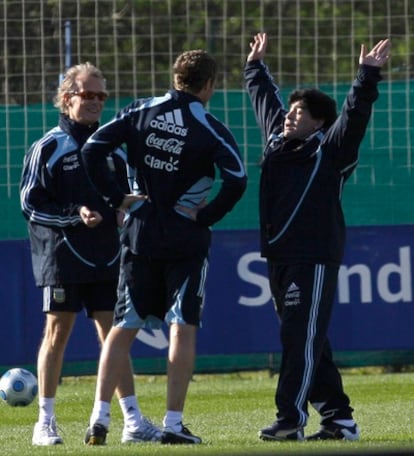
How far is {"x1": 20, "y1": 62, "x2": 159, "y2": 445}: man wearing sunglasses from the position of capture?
7895 millimetres

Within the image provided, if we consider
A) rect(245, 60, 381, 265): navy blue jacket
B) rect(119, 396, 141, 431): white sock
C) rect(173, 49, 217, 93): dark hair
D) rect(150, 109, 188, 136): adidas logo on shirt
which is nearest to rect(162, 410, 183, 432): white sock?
rect(119, 396, 141, 431): white sock

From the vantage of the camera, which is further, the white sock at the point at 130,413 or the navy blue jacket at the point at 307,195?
the white sock at the point at 130,413

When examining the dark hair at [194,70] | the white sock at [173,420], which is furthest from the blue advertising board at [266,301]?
the dark hair at [194,70]

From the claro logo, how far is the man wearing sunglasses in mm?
4206

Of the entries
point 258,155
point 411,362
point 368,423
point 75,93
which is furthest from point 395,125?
point 75,93

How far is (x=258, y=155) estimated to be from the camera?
12805 mm

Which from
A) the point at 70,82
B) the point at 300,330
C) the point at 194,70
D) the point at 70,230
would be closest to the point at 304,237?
the point at 300,330

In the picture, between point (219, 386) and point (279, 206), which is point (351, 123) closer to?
point (279, 206)

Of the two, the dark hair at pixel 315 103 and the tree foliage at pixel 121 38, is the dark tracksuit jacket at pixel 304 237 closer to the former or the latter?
the dark hair at pixel 315 103

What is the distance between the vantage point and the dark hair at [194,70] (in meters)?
7.38

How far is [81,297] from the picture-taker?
799 centimetres

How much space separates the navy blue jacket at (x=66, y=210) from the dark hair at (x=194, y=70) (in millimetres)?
773

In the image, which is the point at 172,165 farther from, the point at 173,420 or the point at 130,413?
the point at 130,413

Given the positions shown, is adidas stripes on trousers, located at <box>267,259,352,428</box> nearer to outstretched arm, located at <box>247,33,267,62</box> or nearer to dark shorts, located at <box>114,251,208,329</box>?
dark shorts, located at <box>114,251,208,329</box>
